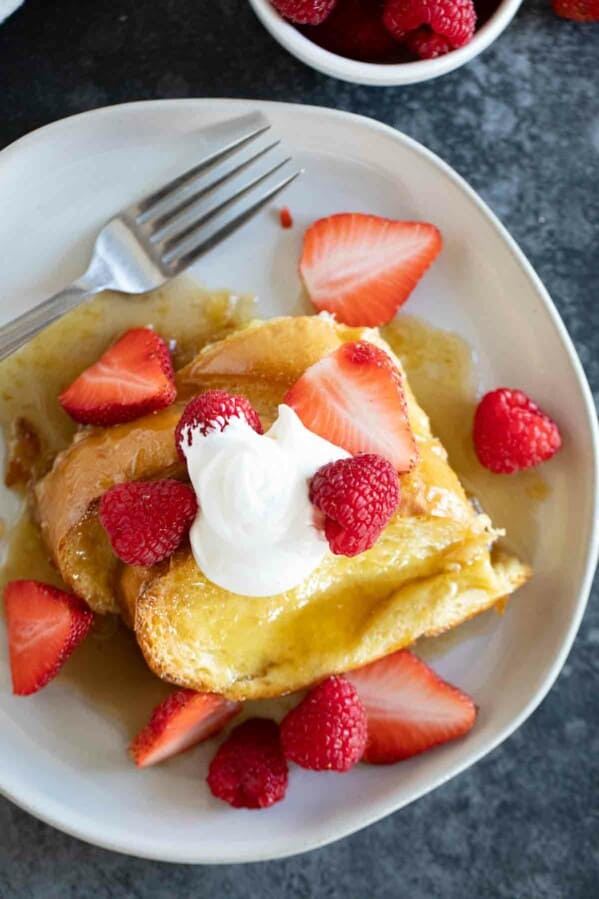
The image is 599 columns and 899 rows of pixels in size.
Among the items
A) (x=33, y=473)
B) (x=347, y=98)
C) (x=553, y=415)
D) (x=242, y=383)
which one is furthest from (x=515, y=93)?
(x=33, y=473)

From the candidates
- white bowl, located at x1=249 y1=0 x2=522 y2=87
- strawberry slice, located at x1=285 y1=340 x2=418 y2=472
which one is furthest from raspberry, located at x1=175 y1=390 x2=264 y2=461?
white bowl, located at x1=249 y1=0 x2=522 y2=87

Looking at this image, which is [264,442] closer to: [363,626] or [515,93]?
[363,626]

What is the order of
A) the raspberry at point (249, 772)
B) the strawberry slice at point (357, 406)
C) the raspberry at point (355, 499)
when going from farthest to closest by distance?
the raspberry at point (249, 772)
the strawberry slice at point (357, 406)
the raspberry at point (355, 499)

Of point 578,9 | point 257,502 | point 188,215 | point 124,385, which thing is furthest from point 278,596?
point 578,9

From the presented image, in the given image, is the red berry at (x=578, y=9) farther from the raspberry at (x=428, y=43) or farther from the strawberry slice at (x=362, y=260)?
the strawberry slice at (x=362, y=260)

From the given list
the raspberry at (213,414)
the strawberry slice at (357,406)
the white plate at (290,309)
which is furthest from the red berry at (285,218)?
the raspberry at (213,414)
